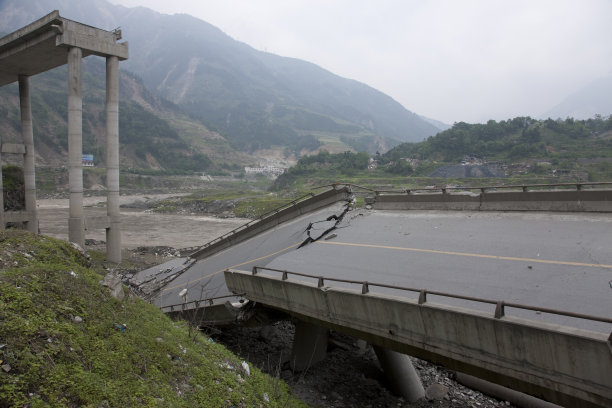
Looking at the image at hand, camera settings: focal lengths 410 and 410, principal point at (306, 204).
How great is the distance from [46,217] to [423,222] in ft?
199

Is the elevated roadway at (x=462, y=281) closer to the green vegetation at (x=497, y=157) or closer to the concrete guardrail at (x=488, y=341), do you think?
the concrete guardrail at (x=488, y=341)

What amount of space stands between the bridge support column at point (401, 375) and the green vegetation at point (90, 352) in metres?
3.83

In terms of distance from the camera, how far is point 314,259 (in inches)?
491

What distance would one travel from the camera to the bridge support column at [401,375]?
11.1 meters

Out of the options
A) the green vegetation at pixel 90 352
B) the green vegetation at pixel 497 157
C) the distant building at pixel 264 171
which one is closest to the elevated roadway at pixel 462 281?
the green vegetation at pixel 90 352

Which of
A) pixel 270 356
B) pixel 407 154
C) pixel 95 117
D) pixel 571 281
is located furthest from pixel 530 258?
pixel 95 117

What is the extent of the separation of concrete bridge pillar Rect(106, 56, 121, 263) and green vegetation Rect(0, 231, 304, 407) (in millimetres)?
19383

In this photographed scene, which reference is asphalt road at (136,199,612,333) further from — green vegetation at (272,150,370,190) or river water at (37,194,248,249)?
green vegetation at (272,150,370,190)

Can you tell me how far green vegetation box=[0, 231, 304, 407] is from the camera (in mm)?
4828

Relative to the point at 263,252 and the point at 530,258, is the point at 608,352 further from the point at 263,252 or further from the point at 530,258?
the point at 263,252

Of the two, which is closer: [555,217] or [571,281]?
[571,281]

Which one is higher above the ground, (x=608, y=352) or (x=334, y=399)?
(x=608, y=352)

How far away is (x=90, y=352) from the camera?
564cm

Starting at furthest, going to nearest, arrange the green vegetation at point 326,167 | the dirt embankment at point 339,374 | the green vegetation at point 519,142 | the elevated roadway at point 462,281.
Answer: the green vegetation at point 326,167 < the green vegetation at point 519,142 < the dirt embankment at point 339,374 < the elevated roadway at point 462,281
